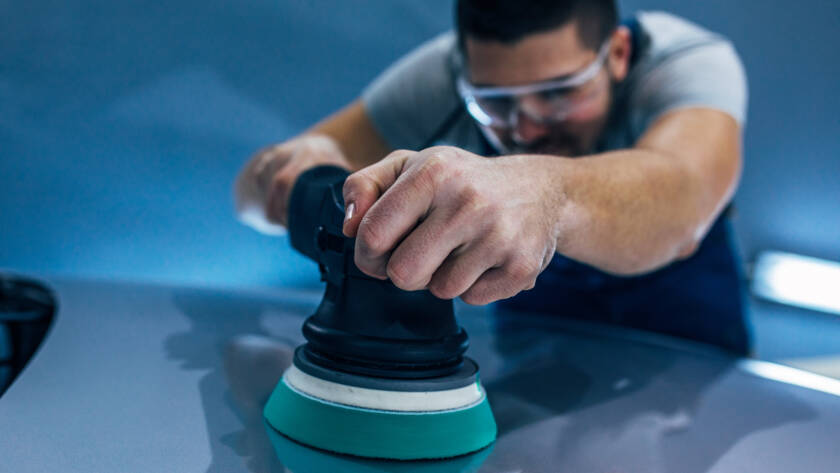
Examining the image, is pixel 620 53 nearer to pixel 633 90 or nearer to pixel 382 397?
pixel 633 90

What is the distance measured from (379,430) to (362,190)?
0.65ft

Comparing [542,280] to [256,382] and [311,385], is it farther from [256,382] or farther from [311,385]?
[311,385]

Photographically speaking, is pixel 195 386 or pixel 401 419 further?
pixel 195 386

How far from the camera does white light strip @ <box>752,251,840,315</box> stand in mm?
2799

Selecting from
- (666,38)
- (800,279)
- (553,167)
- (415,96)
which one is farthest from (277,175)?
(800,279)

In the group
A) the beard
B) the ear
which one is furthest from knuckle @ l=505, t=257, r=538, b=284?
the ear

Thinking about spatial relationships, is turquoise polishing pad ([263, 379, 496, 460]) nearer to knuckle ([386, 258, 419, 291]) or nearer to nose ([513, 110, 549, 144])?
knuckle ([386, 258, 419, 291])

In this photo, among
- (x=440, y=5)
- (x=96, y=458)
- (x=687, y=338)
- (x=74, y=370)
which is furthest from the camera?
(x=440, y=5)

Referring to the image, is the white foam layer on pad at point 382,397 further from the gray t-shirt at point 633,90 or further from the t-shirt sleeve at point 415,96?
the t-shirt sleeve at point 415,96

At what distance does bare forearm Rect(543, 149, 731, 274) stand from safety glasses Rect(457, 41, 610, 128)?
14.9 inches

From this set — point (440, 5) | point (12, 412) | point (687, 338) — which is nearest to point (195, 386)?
point (12, 412)

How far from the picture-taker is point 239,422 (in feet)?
2.19

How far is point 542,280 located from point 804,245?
1.65m

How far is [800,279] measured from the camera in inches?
111
